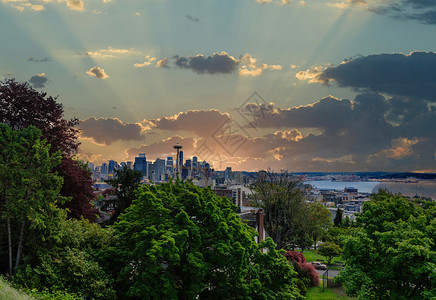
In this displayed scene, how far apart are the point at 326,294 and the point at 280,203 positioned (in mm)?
16928

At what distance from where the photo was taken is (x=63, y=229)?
17094 millimetres

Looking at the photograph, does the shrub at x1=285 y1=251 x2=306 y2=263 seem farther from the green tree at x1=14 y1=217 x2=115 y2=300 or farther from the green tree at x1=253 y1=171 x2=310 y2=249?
the green tree at x1=14 y1=217 x2=115 y2=300

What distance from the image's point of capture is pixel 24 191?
15.8 meters

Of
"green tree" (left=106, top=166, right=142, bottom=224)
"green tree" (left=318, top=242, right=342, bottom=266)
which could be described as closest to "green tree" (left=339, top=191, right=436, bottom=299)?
"green tree" (left=318, top=242, right=342, bottom=266)

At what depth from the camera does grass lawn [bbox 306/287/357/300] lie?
92.1 feet

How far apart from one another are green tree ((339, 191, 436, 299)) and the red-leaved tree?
17696mm

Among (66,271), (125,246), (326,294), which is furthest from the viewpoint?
(326,294)

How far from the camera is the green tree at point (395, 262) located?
1486 centimetres

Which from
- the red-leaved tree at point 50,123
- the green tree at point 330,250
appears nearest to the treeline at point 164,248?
the red-leaved tree at point 50,123

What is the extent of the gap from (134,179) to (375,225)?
21.1 metres

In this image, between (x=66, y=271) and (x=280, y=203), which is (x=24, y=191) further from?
(x=280, y=203)

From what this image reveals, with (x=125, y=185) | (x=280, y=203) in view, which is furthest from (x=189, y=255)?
(x=280, y=203)

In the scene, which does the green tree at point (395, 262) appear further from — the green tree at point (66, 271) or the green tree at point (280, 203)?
the green tree at point (280, 203)

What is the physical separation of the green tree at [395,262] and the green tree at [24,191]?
15.3 meters
